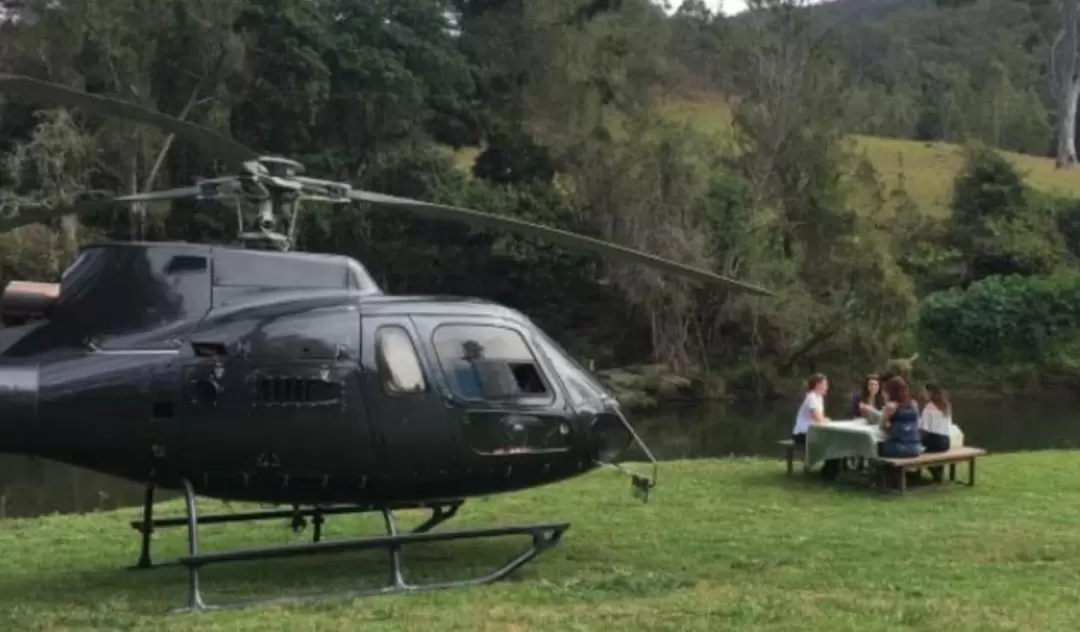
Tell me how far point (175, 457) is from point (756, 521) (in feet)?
15.7

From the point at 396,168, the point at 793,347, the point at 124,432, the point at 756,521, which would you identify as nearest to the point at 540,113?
the point at 396,168

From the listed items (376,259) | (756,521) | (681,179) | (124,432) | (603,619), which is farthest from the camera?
(376,259)

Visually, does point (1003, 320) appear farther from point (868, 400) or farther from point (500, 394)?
point (500, 394)

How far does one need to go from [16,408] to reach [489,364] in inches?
113

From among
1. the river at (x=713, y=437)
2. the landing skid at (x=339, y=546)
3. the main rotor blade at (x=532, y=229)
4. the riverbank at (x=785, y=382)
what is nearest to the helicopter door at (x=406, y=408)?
the landing skid at (x=339, y=546)

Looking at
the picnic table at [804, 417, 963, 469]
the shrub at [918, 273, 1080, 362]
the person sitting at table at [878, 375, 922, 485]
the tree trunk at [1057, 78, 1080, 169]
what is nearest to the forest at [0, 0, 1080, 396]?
the shrub at [918, 273, 1080, 362]

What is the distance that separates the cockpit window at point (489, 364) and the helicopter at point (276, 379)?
0.01 meters

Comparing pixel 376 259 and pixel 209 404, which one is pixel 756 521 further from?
pixel 376 259

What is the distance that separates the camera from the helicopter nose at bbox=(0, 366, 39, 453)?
25.7ft

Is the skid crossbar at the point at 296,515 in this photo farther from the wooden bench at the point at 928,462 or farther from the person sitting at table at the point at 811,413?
the person sitting at table at the point at 811,413

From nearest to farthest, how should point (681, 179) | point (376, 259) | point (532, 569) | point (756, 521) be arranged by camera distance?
1. point (532, 569)
2. point (756, 521)
3. point (681, 179)
4. point (376, 259)

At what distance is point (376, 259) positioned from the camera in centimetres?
3828

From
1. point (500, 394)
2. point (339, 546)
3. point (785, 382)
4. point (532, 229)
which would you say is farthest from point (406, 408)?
point (785, 382)

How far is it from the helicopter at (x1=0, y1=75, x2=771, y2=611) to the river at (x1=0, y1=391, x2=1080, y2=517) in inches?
287
